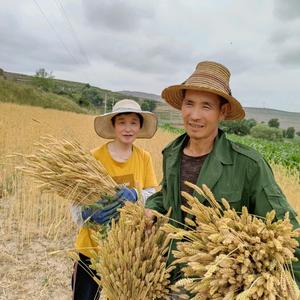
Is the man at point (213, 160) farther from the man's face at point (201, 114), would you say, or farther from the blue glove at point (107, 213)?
the blue glove at point (107, 213)

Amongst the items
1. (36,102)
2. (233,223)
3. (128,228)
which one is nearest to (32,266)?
(128,228)

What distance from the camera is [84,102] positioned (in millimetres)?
45625

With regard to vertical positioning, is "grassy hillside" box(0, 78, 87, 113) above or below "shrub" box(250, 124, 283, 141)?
above

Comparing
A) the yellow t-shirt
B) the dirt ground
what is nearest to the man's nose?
the yellow t-shirt

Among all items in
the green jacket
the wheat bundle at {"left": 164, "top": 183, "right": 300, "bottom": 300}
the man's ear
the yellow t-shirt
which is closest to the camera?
the wheat bundle at {"left": 164, "top": 183, "right": 300, "bottom": 300}

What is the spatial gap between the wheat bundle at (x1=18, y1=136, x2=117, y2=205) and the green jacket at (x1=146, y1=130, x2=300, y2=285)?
1.31 ft

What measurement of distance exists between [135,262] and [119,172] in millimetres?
783

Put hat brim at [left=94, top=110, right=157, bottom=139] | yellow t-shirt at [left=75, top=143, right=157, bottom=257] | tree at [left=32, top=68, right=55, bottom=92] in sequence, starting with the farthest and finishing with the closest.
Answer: tree at [left=32, top=68, right=55, bottom=92], hat brim at [left=94, top=110, right=157, bottom=139], yellow t-shirt at [left=75, top=143, right=157, bottom=257]

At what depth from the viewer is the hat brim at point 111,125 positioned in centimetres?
205

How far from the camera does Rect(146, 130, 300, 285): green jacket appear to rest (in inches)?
46.8

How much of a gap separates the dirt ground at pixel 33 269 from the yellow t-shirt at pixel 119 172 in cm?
97

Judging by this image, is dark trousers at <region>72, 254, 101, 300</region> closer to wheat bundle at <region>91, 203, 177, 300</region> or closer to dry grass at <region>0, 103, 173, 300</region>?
dry grass at <region>0, 103, 173, 300</region>

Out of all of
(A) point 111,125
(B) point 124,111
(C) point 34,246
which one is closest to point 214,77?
(B) point 124,111

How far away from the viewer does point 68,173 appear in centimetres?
159
